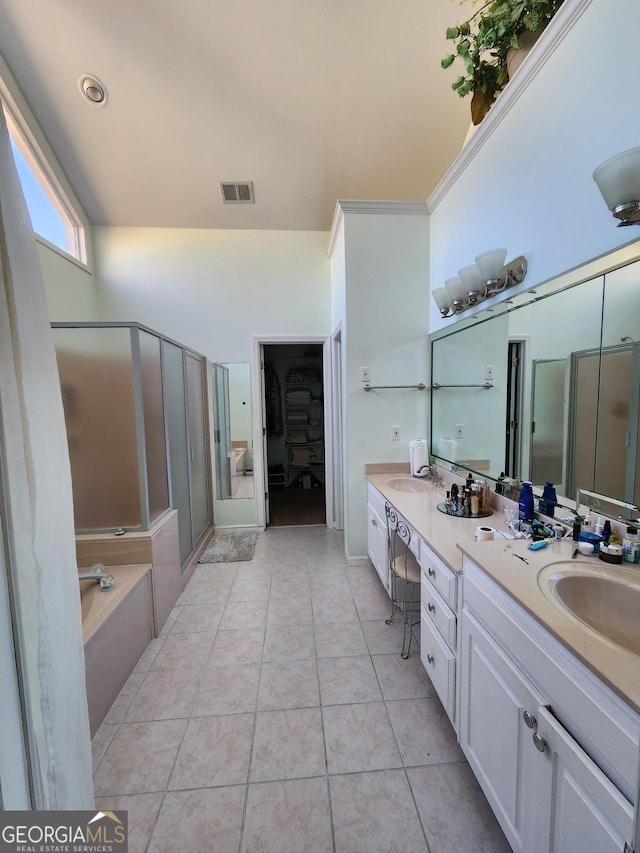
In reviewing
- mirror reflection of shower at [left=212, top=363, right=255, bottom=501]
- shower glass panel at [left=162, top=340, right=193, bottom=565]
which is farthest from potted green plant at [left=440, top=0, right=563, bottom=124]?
mirror reflection of shower at [left=212, top=363, right=255, bottom=501]

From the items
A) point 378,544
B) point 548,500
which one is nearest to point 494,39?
point 548,500

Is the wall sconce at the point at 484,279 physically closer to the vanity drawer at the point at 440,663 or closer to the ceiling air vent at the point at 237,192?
the vanity drawer at the point at 440,663

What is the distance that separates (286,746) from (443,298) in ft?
8.39

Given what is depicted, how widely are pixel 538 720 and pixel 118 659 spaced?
1.83 meters

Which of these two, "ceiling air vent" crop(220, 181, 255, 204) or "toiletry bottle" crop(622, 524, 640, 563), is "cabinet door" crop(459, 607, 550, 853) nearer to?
"toiletry bottle" crop(622, 524, 640, 563)

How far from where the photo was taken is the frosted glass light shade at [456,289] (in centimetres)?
204

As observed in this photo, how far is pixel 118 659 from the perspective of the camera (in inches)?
66.1

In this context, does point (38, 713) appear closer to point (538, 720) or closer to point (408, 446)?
point (538, 720)

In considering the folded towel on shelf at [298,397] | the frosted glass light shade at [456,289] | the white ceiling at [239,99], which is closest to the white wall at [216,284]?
the white ceiling at [239,99]

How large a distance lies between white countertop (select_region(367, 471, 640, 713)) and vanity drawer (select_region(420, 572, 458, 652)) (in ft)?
0.68

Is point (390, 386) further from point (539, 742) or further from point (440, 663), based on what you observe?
point (539, 742)

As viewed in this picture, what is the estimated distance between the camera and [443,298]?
227 centimetres

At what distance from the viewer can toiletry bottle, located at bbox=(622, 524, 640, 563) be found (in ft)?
3.49

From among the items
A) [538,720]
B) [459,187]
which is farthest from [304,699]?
[459,187]
